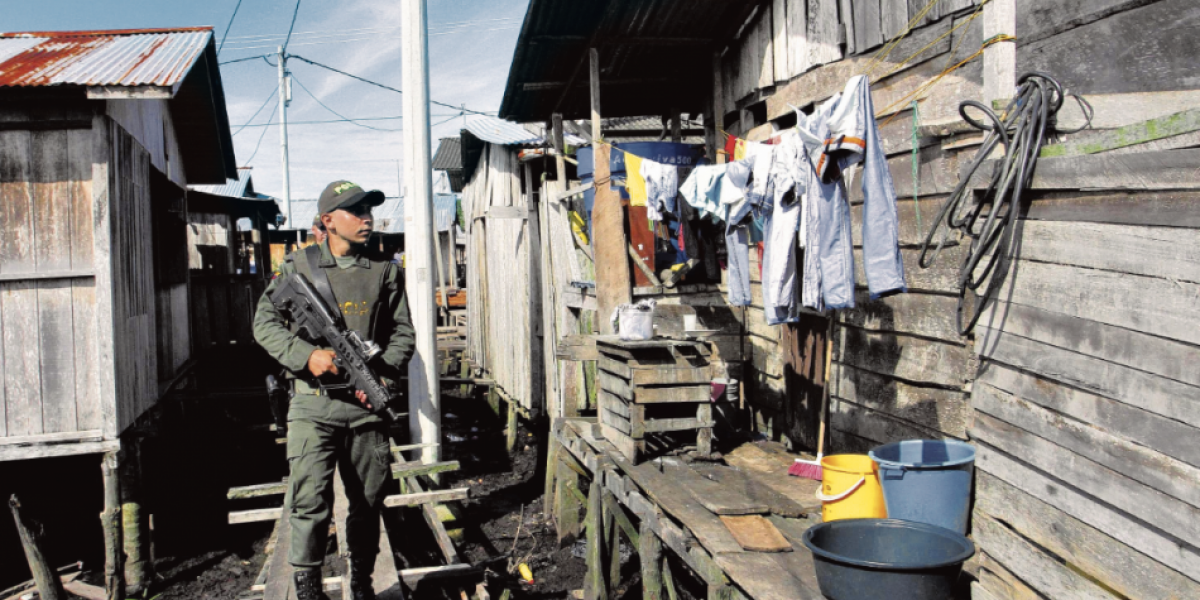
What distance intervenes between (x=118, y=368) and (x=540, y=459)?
17.0 ft

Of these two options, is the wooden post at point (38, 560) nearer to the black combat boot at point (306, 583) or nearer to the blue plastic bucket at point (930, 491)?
the black combat boot at point (306, 583)

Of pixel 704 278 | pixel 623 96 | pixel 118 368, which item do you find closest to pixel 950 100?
pixel 704 278

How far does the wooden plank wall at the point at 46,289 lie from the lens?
6.79m

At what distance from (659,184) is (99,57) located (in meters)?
5.35

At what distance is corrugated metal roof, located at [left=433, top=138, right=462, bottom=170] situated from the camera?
804 inches

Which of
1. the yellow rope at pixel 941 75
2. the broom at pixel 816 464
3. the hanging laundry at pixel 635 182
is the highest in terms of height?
the yellow rope at pixel 941 75

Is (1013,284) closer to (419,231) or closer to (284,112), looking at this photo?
(419,231)

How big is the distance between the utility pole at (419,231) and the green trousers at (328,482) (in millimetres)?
3190

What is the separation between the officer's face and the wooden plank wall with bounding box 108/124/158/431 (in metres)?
3.17

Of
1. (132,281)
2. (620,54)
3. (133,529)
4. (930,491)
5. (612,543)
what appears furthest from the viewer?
(620,54)

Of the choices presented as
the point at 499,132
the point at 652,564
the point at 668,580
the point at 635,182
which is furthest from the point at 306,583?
the point at 499,132

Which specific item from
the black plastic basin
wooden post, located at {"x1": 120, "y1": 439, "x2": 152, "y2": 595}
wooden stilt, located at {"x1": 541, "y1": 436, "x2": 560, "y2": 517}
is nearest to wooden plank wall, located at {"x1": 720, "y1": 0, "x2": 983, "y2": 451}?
the black plastic basin

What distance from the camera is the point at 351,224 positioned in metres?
5.00

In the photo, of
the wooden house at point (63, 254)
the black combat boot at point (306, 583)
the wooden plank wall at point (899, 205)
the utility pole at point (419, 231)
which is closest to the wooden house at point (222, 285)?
the wooden house at point (63, 254)
